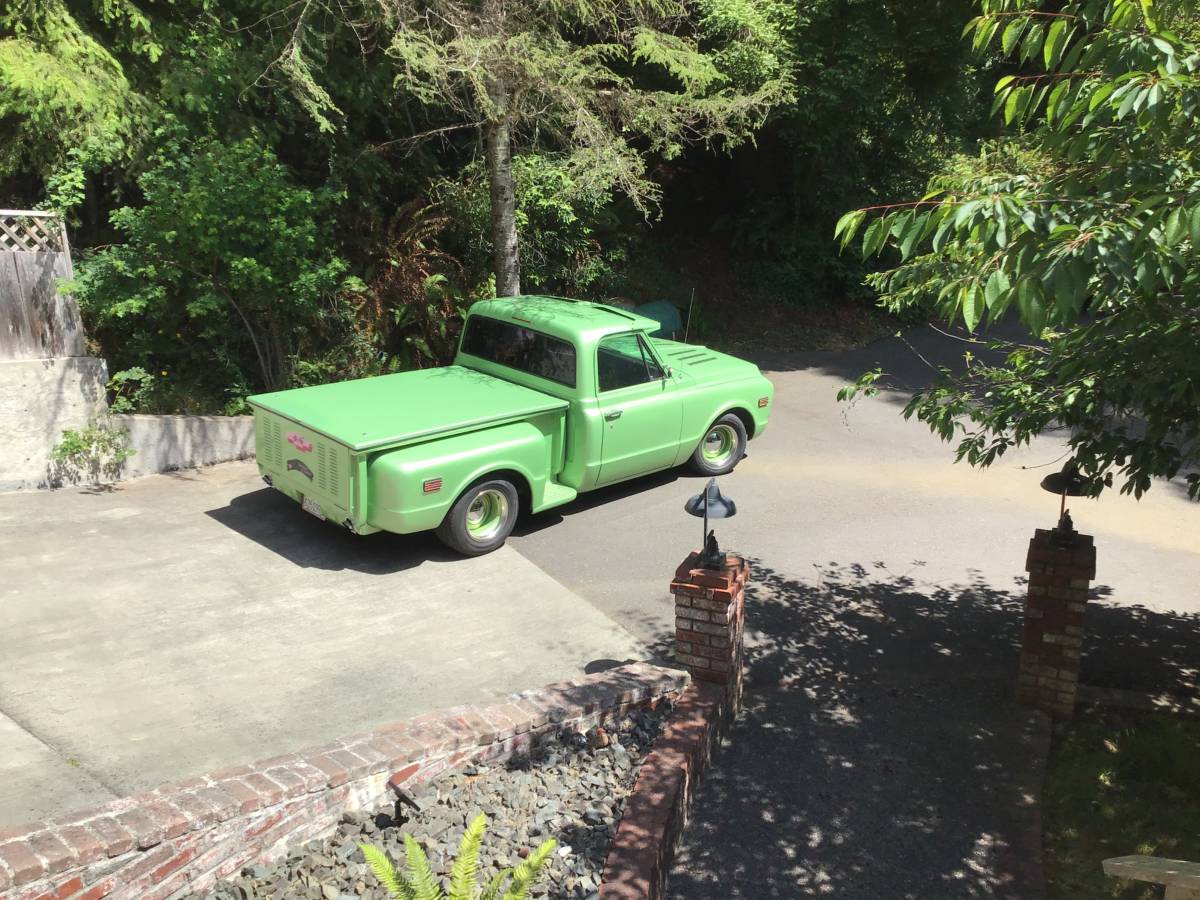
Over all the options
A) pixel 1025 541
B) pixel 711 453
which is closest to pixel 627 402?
pixel 711 453

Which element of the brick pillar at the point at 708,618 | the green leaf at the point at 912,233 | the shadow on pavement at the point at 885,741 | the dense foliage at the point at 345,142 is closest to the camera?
the green leaf at the point at 912,233

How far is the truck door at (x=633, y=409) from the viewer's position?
945 centimetres

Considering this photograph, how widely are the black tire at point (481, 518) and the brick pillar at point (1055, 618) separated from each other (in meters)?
4.16

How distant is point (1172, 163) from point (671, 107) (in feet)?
27.5

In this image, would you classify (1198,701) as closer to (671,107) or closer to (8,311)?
(671,107)

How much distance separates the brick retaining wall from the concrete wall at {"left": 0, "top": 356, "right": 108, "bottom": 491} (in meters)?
6.17

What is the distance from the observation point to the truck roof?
31.0 ft

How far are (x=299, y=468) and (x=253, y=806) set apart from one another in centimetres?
441

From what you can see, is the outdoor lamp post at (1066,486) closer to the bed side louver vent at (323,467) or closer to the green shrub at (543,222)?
the bed side louver vent at (323,467)

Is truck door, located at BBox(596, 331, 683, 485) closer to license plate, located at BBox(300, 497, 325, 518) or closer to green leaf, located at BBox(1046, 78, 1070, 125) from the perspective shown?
license plate, located at BBox(300, 497, 325, 518)

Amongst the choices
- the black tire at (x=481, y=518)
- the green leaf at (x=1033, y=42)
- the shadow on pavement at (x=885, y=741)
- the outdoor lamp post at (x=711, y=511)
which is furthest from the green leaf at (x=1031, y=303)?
the black tire at (x=481, y=518)

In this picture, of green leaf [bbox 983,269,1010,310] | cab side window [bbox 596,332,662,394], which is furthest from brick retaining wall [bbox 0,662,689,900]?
cab side window [bbox 596,332,662,394]

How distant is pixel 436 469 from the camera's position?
805 centimetres

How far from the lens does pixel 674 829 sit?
5.09 metres
